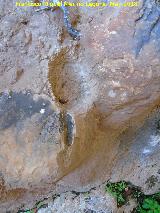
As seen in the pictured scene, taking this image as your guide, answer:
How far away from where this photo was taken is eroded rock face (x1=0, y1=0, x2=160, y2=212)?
7.77ft

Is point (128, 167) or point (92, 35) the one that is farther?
point (128, 167)

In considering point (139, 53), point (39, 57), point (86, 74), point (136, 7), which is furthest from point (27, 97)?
point (136, 7)

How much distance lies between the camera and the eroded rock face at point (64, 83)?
2.37 metres

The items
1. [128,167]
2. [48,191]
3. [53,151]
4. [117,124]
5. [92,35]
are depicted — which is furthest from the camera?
[128,167]

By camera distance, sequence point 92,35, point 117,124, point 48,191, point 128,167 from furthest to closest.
→ point 128,167, point 48,191, point 117,124, point 92,35

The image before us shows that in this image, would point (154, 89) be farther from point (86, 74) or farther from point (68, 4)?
point (68, 4)

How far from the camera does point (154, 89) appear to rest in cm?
259

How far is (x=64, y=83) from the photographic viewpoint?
2566 millimetres

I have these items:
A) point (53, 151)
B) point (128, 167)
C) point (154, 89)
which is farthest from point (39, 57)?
point (128, 167)

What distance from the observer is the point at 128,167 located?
3.30m

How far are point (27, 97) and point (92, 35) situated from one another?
0.66 meters

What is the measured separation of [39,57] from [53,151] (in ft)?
2.23

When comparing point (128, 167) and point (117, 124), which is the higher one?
point (117, 124)

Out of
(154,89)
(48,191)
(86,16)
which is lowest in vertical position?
(48,191)
